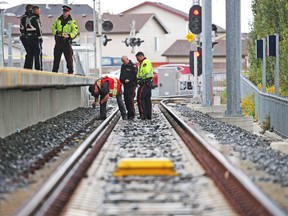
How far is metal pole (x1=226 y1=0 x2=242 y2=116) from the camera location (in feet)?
77.2

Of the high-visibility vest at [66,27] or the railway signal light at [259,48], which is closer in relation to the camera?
the high-visibility vest at [66,27]

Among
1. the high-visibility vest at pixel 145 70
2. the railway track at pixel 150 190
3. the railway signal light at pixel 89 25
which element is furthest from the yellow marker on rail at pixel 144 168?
the railway signal light at pixel 89 25

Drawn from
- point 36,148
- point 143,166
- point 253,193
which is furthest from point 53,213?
point 36,148

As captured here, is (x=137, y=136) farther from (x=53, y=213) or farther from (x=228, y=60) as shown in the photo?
(x=53, y=213)

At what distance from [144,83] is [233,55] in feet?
10.5

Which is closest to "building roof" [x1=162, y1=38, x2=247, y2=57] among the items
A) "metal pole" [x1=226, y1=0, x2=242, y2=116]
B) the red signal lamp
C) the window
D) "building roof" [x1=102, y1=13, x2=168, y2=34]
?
the window

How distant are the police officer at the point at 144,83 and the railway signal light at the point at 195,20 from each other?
11873 millimetres

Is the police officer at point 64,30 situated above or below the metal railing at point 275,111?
above

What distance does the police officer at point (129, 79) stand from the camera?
71.5 ft

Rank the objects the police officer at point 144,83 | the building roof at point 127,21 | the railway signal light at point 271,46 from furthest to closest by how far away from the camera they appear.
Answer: the building roof at point 127,21 → the railway signal light at point 271,46 → the police officer at point 144,83

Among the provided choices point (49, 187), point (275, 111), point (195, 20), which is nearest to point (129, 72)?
point (275, 111)

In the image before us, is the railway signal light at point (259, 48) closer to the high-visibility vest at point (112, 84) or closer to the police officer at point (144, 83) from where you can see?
the police officer at point (144, 83)

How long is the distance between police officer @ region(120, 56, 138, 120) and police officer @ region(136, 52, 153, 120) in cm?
23

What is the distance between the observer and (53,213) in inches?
286
